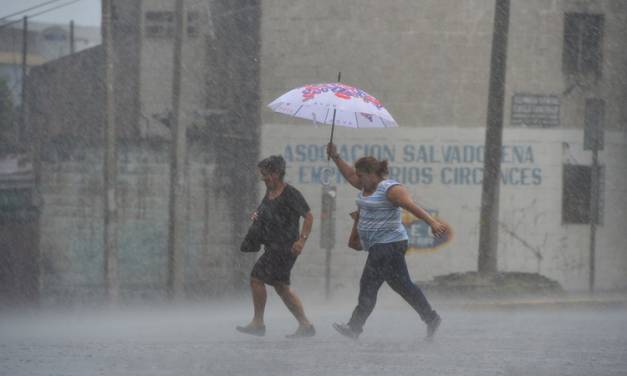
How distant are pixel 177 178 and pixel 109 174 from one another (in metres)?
1.03

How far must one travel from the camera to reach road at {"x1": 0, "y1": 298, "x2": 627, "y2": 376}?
7.23 meters

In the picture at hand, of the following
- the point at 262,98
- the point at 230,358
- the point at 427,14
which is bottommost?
the point at 230,358

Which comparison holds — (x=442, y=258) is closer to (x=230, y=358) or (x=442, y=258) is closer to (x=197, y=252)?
(x=197, y=252)

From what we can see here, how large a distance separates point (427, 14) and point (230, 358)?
35.7ft

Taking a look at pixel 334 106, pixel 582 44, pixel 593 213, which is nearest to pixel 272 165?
pixel 334 106

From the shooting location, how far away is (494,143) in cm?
1562

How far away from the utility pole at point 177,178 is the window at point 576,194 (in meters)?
6.21

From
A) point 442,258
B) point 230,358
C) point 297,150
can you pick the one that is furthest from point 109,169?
point 230,358

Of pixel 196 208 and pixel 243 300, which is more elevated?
pixel 196 208

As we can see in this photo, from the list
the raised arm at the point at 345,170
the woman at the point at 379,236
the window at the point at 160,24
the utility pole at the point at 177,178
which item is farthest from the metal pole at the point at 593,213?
the woman at the point at 379,236

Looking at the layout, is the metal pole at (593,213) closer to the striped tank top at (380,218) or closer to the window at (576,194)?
the window at (576,194)

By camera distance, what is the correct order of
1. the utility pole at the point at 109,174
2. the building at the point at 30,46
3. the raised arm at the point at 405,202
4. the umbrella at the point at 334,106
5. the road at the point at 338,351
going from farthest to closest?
the building at the point at 30,46 < the utility pole at the point at 109,174 < the umbrella at the point at 334,106 < the raised arm at the point at 405,202 < the road at the point at 338,351

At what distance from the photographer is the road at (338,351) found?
723cm

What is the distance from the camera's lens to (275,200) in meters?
8.76
